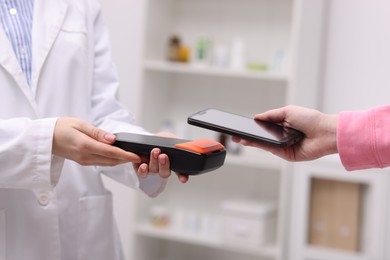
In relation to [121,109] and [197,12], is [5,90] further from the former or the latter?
[197,12]

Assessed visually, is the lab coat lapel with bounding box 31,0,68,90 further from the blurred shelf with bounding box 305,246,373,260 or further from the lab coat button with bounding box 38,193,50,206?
the blurred shelf with bounding box 305,246,373,260

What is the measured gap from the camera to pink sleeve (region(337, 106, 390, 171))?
48.3 inches

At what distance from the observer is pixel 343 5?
254 centimetres

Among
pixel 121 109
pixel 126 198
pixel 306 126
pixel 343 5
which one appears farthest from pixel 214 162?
pixel 126 198

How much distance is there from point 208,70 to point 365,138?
52.1 inches

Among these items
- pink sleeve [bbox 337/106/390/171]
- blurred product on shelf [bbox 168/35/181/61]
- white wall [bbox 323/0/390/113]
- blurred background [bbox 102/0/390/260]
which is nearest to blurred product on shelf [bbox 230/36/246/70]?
blurred background [bbox 102/0/390/260]

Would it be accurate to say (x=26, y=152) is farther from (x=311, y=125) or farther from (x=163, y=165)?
(x=311, y=125)

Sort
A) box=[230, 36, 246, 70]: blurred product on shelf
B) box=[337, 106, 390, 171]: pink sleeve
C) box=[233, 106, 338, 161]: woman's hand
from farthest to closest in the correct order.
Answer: box=[230, 36, 246, 70]: blurred product on shelf, box=[233, 106, 338, 161]: woman's hand, box=[337, 106, 390, 171]: pink sleeve

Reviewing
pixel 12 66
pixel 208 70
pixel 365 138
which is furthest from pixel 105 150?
pixel 208 70

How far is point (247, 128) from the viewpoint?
1.28m

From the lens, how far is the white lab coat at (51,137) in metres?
1.15

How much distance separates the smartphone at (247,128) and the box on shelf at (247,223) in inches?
46.0

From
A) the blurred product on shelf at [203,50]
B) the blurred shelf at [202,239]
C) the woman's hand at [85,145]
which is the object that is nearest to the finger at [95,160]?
the woman's hand at [85,145]

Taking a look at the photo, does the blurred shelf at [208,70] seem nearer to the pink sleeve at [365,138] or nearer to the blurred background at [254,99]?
the blurred background at [254,99]
